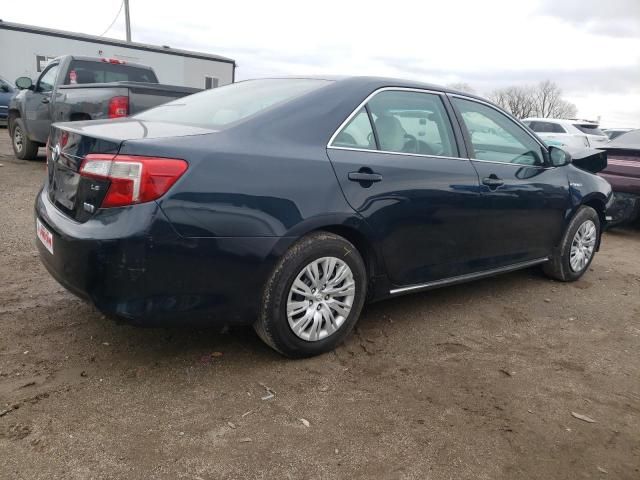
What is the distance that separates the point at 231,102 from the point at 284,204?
3.29 feet

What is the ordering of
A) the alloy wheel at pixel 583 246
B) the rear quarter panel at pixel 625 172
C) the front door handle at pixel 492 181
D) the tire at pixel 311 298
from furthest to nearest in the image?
the rear quarter panel at pixel 625 172 < the alloy wheel at pixel 583 246 < the front door handle at pixel 492 181 < the tire at pixel 311 298

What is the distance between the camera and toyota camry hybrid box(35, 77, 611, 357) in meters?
2.56

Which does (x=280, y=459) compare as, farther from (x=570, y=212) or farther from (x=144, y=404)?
(x=570, y=212)

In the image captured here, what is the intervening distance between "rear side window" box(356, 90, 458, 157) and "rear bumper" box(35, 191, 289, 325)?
3.46 feet

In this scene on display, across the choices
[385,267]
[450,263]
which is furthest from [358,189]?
[450,263]

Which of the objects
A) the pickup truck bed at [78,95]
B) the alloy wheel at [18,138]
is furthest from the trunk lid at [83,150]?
the alloy wheel at [18,138]

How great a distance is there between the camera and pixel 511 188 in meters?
4.10

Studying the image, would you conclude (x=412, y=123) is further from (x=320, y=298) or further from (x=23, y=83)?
(x=23, y=83)

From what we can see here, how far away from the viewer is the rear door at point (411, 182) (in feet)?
10.4

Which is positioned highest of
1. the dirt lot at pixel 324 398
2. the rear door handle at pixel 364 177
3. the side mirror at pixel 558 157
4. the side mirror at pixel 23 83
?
the side mirror at pixel 23 83

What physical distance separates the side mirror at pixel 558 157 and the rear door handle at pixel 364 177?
6.92ft

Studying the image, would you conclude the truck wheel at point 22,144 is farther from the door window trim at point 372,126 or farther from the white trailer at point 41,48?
the white trailer at point 41,48

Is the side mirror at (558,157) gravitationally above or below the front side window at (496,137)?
below

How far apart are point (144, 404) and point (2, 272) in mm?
2244
